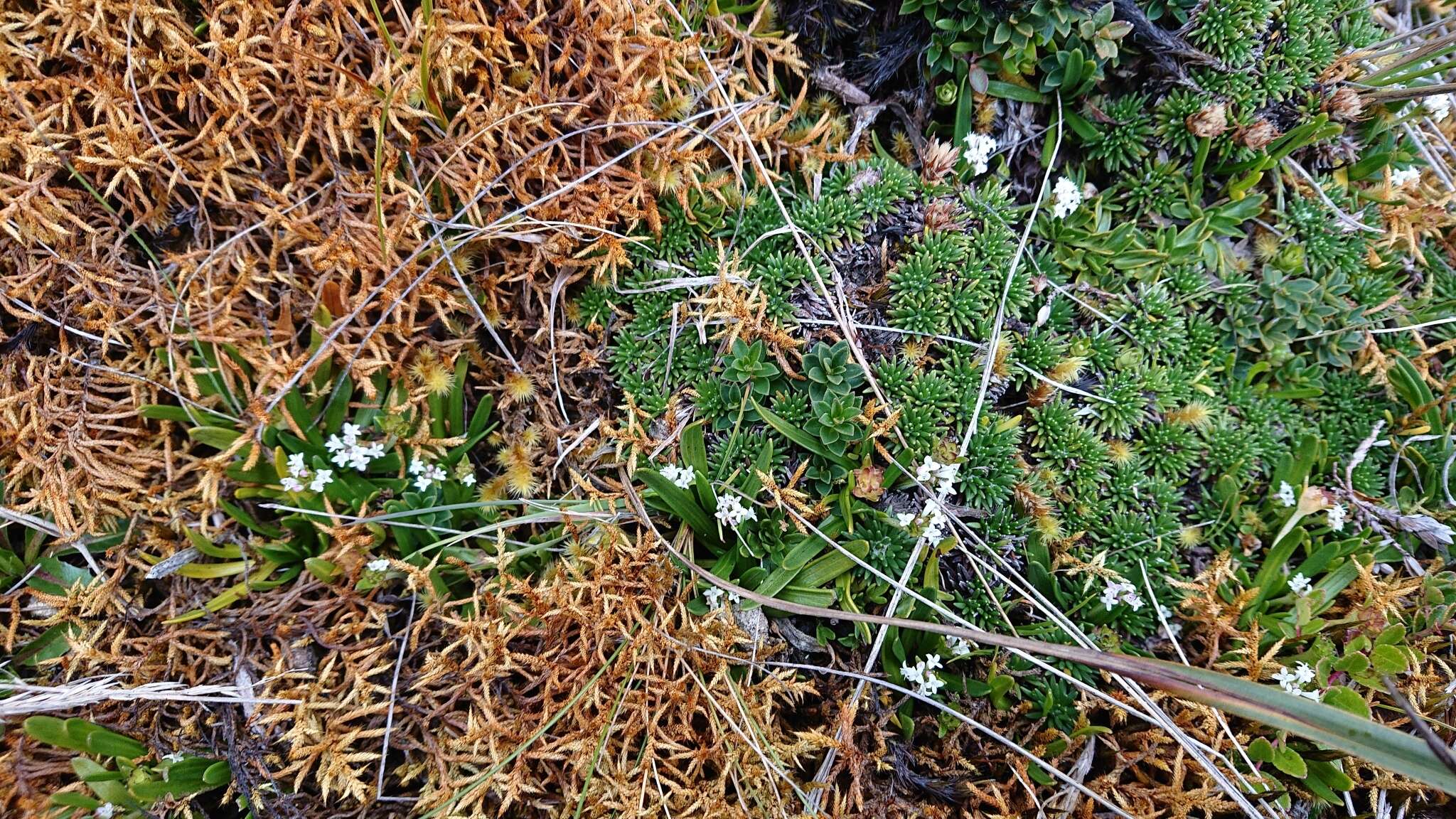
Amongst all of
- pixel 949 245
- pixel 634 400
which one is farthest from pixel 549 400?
pixel 949 245

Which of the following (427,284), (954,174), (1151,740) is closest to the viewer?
(1151,740)

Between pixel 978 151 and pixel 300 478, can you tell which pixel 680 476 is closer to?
pixel 300 478

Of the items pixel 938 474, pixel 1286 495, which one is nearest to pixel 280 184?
pixel 938 474

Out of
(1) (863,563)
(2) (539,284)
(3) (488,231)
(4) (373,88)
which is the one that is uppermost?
(4) (373,88)

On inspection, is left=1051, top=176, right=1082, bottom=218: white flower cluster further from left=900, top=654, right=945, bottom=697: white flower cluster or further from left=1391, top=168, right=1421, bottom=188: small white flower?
left=900, top=654, right=945, bottom=697: white flower cluster

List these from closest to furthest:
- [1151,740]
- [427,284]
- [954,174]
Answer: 1. [1151,740]
2. [427,284]
3. [954,174]

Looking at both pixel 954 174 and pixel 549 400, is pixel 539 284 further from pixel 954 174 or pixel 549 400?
pixel 954 174

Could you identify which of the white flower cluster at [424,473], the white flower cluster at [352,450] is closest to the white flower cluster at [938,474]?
the white flower cluster at [424,473]
